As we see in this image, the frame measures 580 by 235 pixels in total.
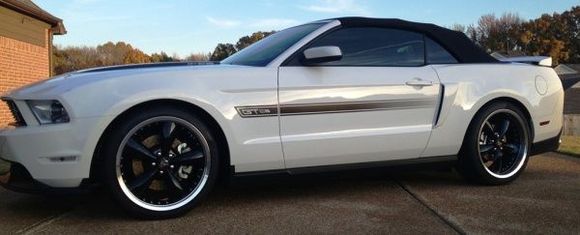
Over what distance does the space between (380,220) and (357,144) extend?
68 cm

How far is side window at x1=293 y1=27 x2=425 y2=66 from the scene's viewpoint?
14.8 feet

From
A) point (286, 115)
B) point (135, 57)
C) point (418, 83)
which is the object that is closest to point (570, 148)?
point (418, 83)

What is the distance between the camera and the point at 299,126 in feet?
13.6

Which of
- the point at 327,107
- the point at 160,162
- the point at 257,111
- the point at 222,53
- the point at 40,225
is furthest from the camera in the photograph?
the point at 222,53

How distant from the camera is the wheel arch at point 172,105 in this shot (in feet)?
12.2

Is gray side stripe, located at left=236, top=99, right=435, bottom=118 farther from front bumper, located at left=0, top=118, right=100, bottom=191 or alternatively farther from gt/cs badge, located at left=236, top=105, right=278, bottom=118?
front bumper, located at left=0, top=118, right=100, bottom=191

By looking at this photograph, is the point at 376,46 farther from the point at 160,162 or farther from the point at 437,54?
the point at 160,162

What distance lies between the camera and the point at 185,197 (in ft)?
12.8

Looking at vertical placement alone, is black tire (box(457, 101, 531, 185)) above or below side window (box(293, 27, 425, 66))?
below

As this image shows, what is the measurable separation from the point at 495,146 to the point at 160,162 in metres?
2.84

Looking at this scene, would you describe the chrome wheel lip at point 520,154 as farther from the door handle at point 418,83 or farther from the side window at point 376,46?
the side window at point 376,46

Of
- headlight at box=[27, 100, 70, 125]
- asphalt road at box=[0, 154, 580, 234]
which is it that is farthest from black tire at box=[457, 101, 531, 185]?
headlight at box=[27, 100, 70, 125]

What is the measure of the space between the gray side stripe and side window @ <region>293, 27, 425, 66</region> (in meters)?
0.33

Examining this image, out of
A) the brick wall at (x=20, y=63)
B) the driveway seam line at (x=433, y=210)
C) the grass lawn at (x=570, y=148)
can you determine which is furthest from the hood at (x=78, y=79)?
the brick wall at (x=20, y=63)
